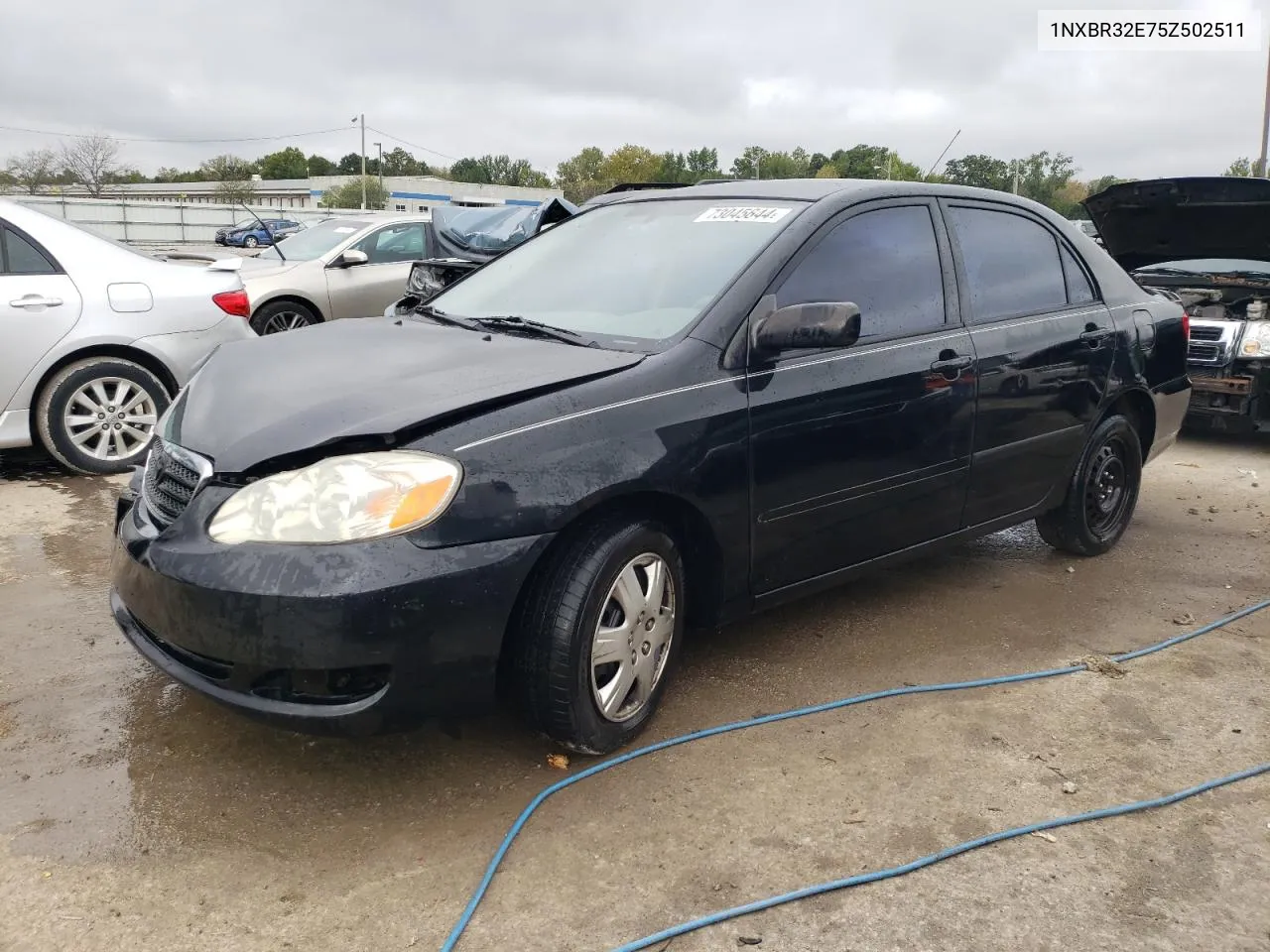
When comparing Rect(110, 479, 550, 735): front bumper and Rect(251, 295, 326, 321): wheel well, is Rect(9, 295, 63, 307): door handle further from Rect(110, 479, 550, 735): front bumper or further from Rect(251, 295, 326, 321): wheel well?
Rect(251, 295, 326, 321): wheel well

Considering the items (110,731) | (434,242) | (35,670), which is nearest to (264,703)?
(110,731)

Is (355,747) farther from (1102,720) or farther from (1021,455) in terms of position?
(1021,455)

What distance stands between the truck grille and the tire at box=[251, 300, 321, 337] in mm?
6715

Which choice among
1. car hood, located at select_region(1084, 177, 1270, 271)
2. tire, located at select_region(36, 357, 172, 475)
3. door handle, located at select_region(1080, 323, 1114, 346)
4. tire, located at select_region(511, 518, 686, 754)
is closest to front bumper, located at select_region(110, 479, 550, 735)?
tire, located at select_region(511, 518, 686, 754)

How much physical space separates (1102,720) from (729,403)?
1.57 meters

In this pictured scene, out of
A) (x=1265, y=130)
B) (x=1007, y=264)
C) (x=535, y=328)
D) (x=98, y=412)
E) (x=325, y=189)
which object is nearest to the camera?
(x=535, y=328)

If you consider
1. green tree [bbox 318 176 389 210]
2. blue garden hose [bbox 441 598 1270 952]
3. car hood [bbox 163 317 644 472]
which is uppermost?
green tree [bbox 318 176 389 210]

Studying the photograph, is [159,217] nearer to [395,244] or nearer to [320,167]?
[395,244]

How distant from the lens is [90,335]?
5625 mm

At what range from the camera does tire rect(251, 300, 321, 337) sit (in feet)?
30.7

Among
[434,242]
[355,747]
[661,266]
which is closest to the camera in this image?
[355,747]

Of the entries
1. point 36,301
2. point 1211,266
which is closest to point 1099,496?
point 1211,266

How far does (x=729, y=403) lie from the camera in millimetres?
3021

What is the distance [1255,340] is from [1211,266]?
3.69 feet
